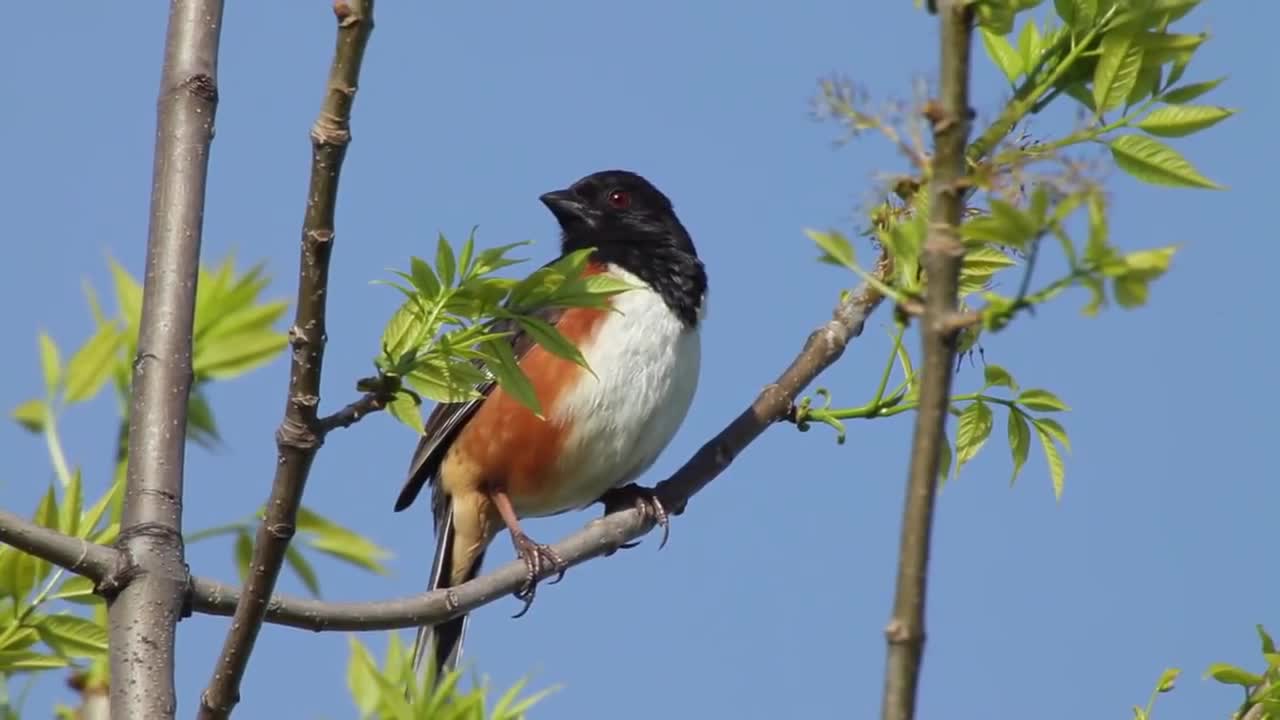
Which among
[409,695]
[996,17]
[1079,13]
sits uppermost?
[1079,13]

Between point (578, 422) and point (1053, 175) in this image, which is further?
point (578, 422)

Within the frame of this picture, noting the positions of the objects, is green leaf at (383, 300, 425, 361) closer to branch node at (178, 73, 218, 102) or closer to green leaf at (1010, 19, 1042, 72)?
branch node at (178, 73, 218, 102)

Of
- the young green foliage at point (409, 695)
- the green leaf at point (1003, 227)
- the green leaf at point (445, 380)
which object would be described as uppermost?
the green leaf at point (445, 380)

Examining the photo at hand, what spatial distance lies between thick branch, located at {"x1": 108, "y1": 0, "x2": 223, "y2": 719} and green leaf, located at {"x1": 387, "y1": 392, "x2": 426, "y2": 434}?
310mm

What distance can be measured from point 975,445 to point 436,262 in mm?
1030

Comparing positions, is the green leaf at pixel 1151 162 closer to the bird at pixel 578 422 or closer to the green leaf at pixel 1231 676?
the green leaf at pixel 1231 676

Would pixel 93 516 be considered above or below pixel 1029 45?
below

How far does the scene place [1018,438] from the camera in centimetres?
268

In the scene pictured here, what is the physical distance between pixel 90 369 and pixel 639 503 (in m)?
1.65

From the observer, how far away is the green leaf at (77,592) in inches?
93.2

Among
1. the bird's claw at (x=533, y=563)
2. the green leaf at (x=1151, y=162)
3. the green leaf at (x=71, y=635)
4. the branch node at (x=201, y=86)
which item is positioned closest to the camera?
the green leaf at (x=1151, y=162)

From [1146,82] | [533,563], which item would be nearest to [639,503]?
[533,563]

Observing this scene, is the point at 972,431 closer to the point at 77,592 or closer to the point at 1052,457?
the point at 1052,457

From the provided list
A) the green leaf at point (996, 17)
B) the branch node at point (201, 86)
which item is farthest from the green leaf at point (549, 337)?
the green leaf at point (996, 17)
